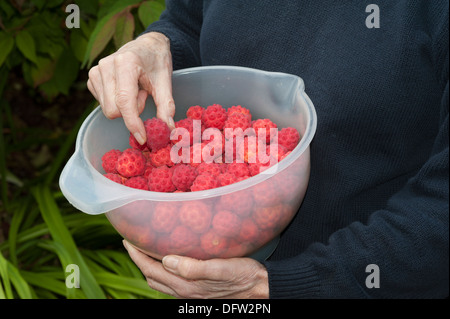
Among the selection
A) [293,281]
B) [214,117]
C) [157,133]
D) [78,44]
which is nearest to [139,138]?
[157,133]

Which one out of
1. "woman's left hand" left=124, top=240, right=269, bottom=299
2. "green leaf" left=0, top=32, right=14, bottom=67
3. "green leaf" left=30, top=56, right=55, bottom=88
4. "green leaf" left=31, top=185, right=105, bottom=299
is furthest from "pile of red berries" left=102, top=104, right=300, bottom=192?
"green leaf" left=30, top=56, right=55, bottom=88

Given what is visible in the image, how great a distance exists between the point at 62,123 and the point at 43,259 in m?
0.73

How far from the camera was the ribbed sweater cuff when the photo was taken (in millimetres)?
610

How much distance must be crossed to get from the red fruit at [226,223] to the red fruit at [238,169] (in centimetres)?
7

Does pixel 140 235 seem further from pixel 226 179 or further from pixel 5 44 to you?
pixel 5 44

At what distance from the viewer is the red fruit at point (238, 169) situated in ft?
1.90

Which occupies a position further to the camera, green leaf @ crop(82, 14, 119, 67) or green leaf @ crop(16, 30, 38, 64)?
green leaf @ crop(16, 30, 38, 64)

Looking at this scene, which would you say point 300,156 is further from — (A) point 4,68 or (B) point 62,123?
(B) point 62,123

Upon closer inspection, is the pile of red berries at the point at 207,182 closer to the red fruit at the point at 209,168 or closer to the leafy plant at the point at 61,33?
the red fruit at the point at 209,168

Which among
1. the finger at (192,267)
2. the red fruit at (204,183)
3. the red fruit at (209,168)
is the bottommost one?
the finger at (192,267)

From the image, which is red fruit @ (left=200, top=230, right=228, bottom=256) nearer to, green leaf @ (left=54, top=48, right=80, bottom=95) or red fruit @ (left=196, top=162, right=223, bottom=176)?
red fruit @ (left=196, top=162, right=223, bottom=176)

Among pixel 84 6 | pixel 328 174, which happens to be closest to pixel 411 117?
pixel 328 174

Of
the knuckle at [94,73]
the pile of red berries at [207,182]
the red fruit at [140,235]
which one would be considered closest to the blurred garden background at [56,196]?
the knuckle at [94,73]

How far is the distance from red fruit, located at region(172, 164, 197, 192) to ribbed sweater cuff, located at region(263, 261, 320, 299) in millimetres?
169
